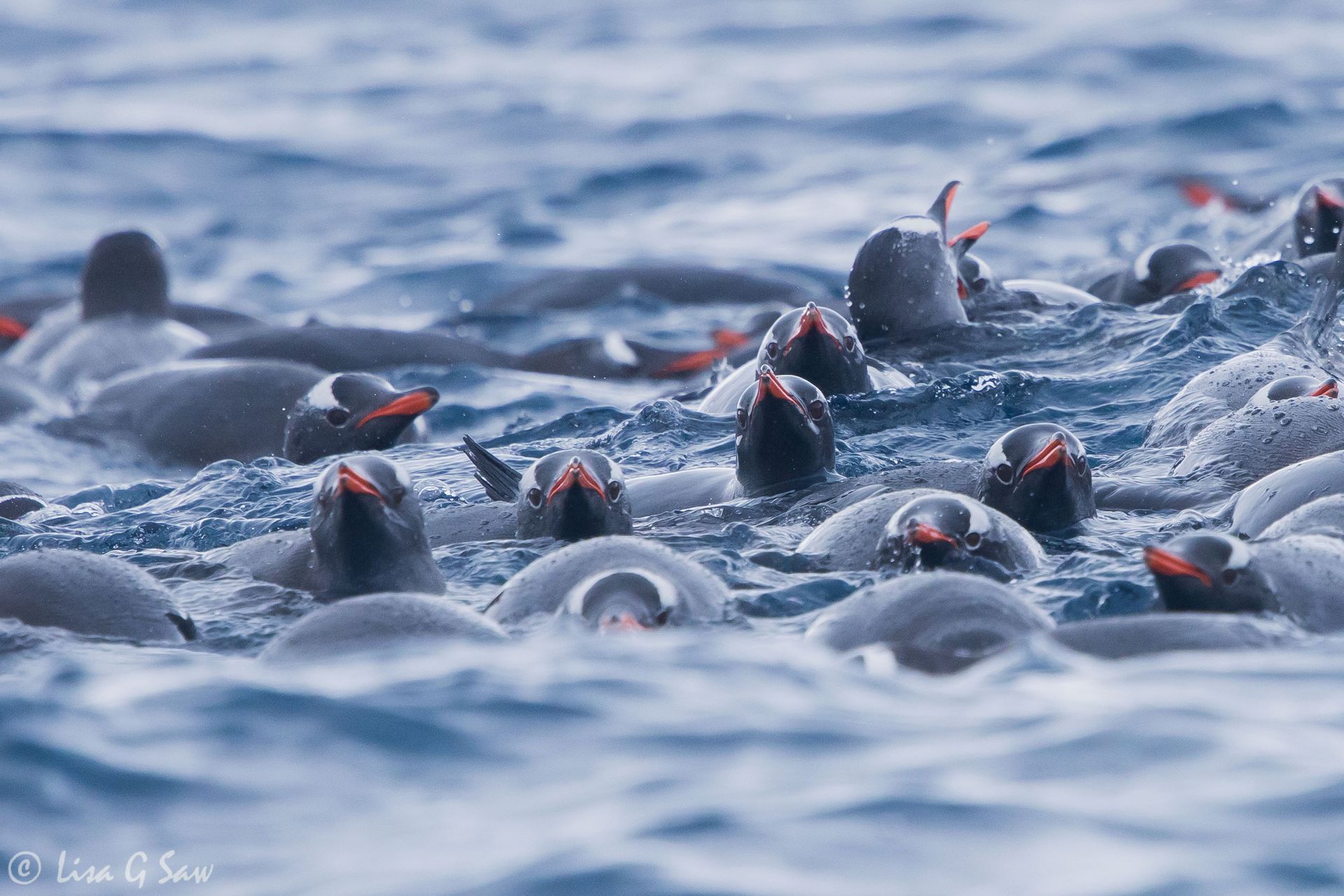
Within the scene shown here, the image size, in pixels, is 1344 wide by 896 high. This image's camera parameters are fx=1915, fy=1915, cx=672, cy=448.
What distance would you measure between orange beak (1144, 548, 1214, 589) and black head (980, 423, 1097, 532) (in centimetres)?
141

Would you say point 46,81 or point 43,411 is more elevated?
point 46,81

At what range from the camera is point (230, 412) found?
1055 centimetres

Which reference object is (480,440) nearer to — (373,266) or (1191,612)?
(1191,612)

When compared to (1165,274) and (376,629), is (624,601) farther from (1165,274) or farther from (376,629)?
(1165,274)

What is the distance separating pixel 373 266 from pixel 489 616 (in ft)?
38.2

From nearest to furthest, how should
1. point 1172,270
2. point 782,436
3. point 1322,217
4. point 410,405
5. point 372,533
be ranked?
point 372,533 < point 782,436 < point 410,405 < point 1322,217 < point 1172,270

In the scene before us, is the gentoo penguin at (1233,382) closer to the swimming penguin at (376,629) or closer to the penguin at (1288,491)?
the penguin at (1288,491)

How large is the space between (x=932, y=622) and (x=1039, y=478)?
1.72 m

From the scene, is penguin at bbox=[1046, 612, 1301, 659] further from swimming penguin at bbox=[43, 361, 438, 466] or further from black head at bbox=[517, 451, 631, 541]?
swimming penguin at bbox=[43, 361, 438, 466]

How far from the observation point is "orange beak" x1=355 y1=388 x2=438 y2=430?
878cm

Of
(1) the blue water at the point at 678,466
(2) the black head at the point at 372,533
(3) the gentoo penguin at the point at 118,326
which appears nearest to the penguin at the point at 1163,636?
(1) the blue water at the point at 678,466

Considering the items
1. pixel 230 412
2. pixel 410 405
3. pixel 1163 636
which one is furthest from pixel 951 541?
pixel 230 412

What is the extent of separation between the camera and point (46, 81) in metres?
25.3

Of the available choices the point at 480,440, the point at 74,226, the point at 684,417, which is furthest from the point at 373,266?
the point at 684,417
